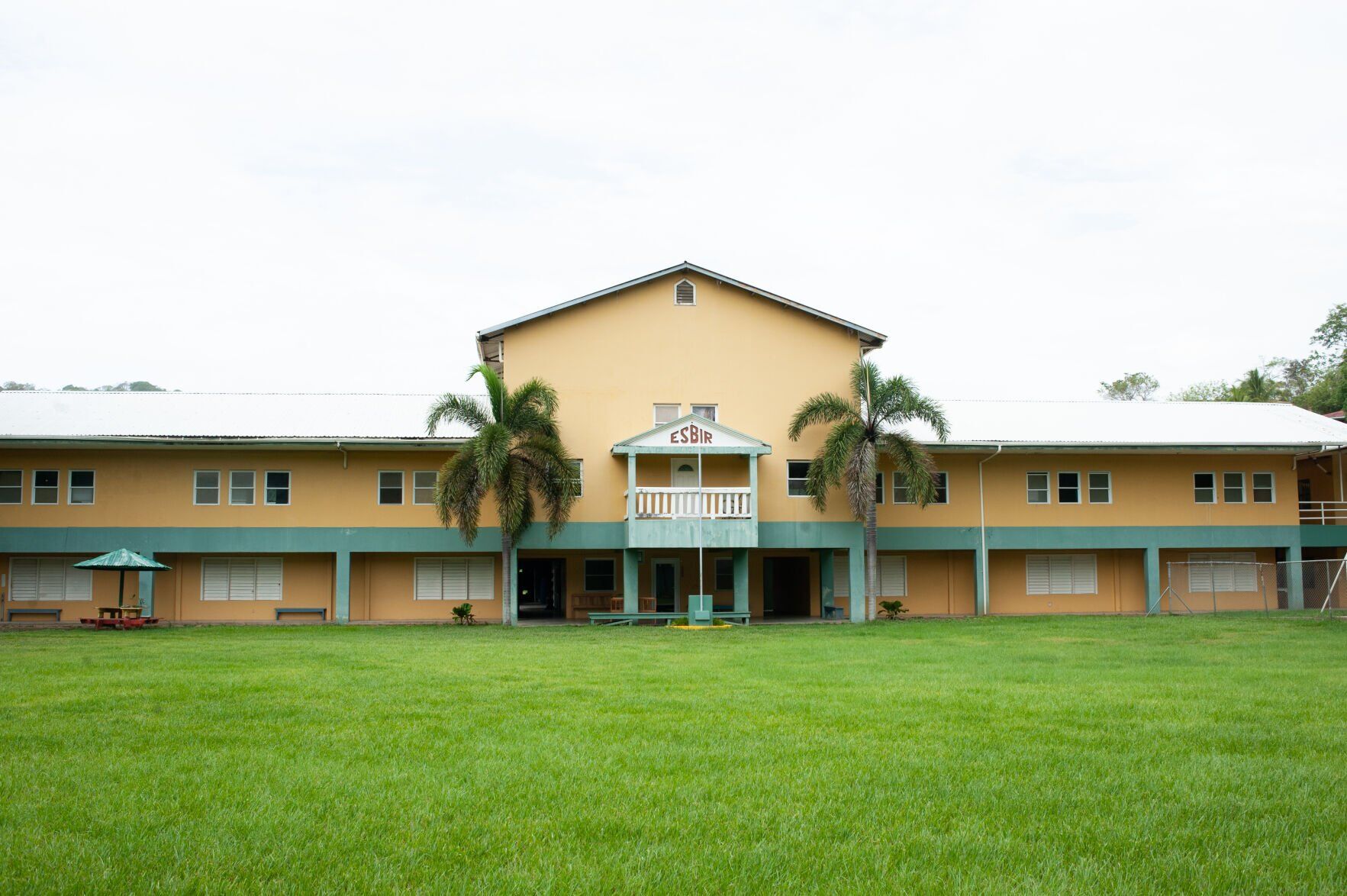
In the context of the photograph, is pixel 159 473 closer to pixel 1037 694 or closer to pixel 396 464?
pixel 396 464

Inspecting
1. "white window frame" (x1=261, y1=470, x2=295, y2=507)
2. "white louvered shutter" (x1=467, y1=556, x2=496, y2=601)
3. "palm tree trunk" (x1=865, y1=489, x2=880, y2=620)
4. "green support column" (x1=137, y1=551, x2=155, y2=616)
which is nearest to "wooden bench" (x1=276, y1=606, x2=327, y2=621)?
"white window frame" (x1=261, y1=470, x2=295, y2=507)

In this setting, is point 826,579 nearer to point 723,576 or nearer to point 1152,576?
point 723,576

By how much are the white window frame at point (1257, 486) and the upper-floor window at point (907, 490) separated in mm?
10658

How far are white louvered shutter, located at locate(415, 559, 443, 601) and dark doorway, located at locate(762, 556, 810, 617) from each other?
10.6 metres

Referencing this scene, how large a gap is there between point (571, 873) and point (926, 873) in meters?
2.05

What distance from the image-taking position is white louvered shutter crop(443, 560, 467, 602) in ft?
116

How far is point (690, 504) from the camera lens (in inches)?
1277

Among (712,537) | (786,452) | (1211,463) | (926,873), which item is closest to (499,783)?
(926,873)

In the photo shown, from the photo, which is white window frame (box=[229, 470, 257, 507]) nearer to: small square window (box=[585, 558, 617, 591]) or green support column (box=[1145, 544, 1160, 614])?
small square window (box=[585, 558, 617, 591])

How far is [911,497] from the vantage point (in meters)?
34.7

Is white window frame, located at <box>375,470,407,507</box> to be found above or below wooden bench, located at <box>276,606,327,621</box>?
above

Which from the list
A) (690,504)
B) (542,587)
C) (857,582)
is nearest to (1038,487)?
(857,582)

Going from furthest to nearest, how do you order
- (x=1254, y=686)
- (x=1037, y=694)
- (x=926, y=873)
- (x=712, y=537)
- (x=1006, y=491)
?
1. (x=1006, y=491)
2. (x=712, y=537)
3. (x=1254, y=686)
4. (x=1037, y=694)
5. (x=926, y=873)

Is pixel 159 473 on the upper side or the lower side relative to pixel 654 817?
upper
